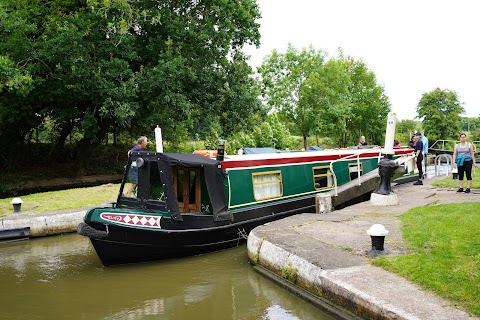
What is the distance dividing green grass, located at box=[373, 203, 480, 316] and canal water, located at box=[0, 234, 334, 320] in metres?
1.26

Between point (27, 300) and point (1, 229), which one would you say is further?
point (1, 229)

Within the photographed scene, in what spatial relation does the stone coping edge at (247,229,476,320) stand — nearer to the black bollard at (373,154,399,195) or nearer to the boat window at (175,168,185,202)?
the boat window at (175,168,185,202)

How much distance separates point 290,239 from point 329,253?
1.07 metres

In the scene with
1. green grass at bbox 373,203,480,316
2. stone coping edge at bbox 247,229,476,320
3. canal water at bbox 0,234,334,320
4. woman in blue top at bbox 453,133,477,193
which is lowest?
canal water at bbox 0,234,334,320

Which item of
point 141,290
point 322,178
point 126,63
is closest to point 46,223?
point 141,290

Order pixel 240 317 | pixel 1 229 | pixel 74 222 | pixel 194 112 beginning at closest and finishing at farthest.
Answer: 1. pixel 240 317
2. pixel 1 229
3. pixel 74 222
4. pixel 194 112

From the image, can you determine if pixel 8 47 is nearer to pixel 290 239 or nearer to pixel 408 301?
pixel 290 239

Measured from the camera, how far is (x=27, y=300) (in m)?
6.74

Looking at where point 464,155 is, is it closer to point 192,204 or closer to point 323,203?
point 323,203

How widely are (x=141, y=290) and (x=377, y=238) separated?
3.58m

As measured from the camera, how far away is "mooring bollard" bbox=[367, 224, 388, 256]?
6.37 m

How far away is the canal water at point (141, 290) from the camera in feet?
20.2

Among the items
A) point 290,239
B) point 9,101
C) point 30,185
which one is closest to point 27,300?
point 290,239

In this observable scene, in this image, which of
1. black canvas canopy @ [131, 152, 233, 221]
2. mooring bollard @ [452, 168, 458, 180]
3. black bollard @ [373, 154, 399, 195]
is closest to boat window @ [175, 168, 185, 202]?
black canvas canopy @ [131, 152, 233, 221]
